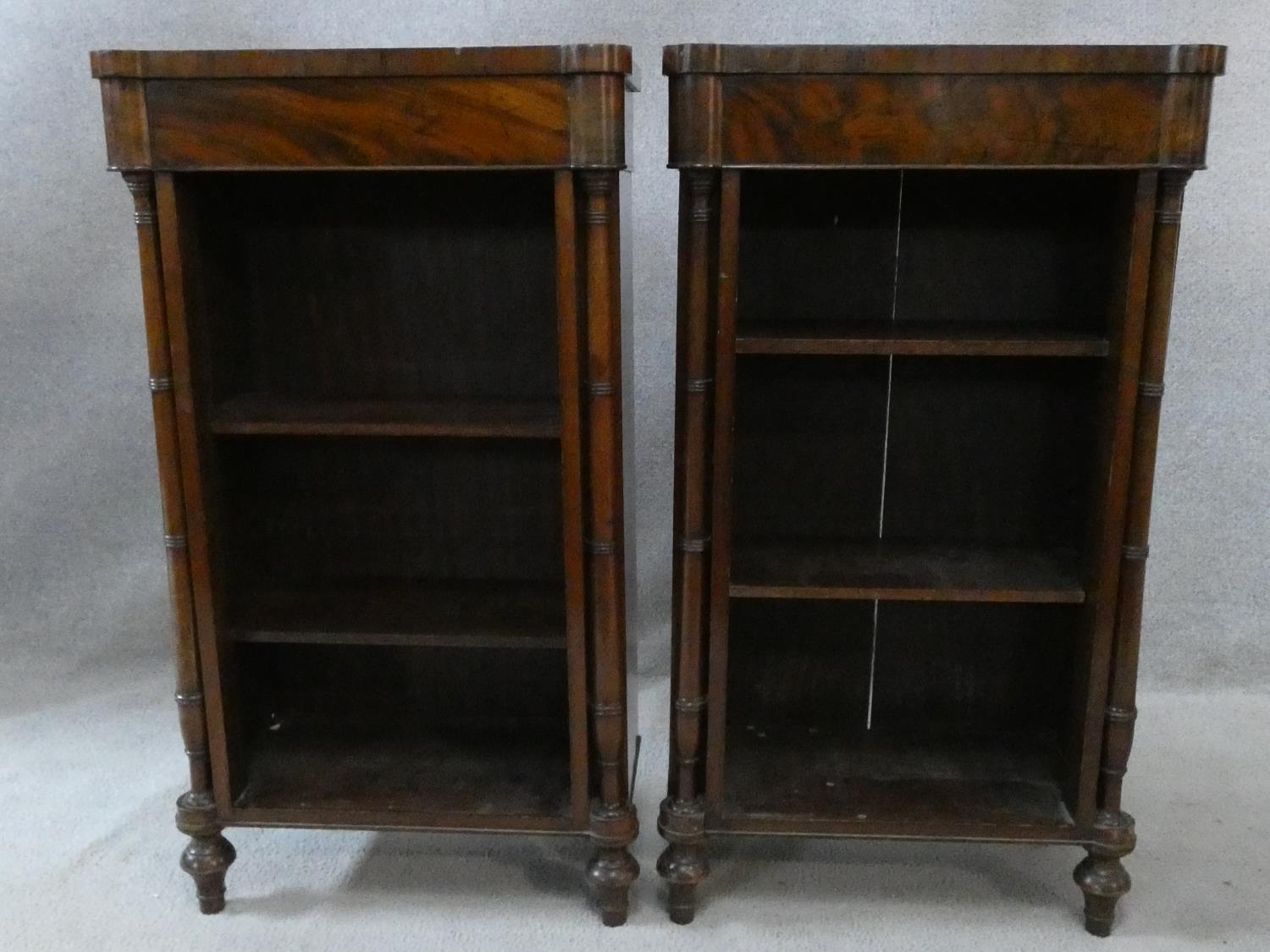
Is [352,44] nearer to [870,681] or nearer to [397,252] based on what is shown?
[397,252]

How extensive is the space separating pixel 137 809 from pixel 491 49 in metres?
1.32

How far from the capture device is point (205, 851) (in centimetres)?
169

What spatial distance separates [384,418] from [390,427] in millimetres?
47

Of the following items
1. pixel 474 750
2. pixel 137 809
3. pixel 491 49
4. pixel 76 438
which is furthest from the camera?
pixel 76 438

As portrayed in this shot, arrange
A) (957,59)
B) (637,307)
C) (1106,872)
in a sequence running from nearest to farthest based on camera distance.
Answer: (957,59), (1106,872), (637,307)

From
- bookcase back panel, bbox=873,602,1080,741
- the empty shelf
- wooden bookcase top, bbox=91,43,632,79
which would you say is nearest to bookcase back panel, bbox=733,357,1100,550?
bookcase back panel, bbox=873,602,1080,741

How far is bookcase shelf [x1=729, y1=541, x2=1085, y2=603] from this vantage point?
5.26 feet

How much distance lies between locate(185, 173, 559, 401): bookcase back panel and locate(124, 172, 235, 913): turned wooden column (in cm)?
16

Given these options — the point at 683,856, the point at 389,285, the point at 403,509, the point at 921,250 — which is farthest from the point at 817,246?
the point at 683,856

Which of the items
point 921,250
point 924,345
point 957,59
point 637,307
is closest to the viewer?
point 957,59

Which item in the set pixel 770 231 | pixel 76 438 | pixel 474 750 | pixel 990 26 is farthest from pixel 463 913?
pixel 990 26

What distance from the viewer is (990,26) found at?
2031 millimetres

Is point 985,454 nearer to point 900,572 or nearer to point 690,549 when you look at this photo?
point 900,572

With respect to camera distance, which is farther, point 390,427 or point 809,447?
point 809,447
